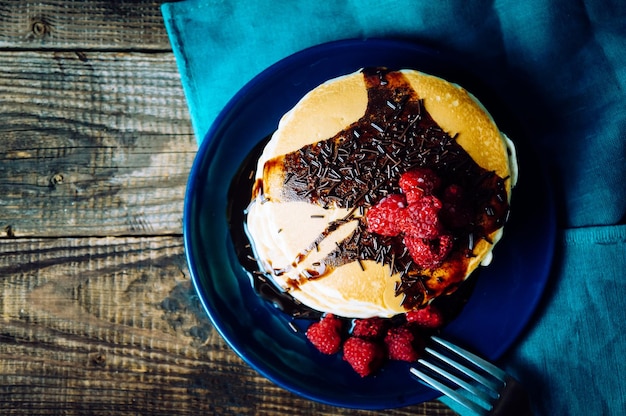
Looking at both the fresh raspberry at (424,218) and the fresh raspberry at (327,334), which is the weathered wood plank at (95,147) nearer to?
the fresh raspberry at (327,334)

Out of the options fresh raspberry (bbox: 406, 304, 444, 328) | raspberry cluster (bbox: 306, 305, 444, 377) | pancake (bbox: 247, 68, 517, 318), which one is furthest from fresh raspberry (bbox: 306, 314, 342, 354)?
fresh raspberry (bbox: 406, 304, 444, 328)

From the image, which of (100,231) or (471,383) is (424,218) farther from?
(100,231)

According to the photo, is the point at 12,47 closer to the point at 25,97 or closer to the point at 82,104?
the point at 25,97

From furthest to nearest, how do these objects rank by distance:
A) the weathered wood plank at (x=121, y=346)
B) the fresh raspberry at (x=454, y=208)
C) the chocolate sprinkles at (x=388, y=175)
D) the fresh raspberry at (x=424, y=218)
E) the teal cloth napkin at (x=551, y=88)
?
the weathered wood plank at (x=121, y=346), the teal cloth napkin at (x=551, y=88), the chocolate sprinkles at (x=388, y=175), the fresh raspberry at (x=454, y=208), the fresh raspberry at (x=424, y=218)

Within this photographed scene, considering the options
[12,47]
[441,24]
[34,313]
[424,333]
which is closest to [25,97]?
[12,47]

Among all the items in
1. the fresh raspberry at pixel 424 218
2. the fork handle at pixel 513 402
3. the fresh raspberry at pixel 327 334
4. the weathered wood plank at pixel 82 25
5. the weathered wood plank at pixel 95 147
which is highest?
the weathered wood plank at pixel 82 25

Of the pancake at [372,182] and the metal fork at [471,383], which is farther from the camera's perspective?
the metal fork at [471,383]

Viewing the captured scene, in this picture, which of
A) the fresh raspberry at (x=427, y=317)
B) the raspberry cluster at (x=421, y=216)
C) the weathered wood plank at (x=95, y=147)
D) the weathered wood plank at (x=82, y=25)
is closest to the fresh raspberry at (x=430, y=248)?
the raspberry cluster at (x=421, y=216)
